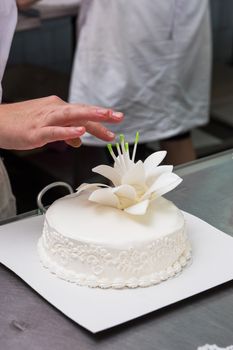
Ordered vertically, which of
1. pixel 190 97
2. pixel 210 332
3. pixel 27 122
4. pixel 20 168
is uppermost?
pixel 27 122

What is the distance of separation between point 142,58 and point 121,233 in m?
1.11

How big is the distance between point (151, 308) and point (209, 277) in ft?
0.32

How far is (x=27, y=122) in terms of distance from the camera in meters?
A: 0.93

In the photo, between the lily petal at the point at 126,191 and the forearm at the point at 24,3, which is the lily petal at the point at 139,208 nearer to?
the lily petal at the point at 126,191

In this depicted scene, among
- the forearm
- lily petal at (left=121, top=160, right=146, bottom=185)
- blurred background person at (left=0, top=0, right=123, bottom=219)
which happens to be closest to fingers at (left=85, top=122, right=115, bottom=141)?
blurred background person at (left=0, top=0, right=123, bottom=219)

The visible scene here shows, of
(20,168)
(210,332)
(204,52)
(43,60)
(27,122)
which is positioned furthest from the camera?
(43,60)

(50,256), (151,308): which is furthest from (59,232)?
(151,308)

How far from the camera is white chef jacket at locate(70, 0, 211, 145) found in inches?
72.6

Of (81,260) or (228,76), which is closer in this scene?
(81,260)

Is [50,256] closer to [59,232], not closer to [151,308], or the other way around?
[59,232]

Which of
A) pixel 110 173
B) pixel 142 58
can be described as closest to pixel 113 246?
pixel 110 173

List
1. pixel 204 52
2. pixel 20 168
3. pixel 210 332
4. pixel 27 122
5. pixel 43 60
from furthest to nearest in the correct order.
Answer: pixel 43 60 → pixel 20 168 → pixel 204 52 → pixel 27 122 → pixel 210 332

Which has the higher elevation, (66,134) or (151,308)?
(66,134)

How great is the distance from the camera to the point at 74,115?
2.98ft
